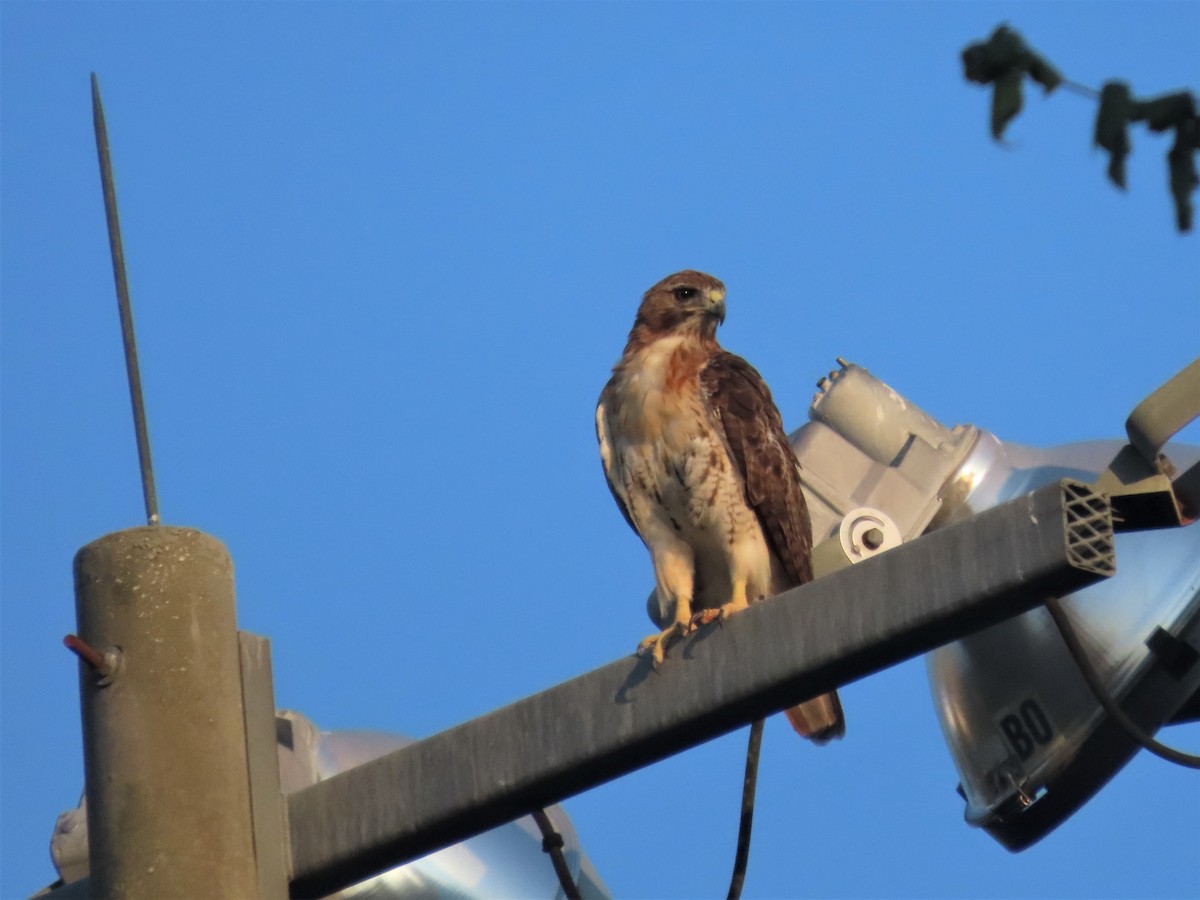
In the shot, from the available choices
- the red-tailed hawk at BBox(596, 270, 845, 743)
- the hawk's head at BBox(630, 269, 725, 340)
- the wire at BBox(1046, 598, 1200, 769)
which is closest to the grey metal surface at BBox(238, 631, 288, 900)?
the wire at BBox(1046, 598, 1200, 769)

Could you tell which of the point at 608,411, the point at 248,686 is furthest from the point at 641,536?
the point at 248,686

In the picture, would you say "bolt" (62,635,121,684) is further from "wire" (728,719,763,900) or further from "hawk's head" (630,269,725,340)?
"hawk's head" (630,269,725,340)

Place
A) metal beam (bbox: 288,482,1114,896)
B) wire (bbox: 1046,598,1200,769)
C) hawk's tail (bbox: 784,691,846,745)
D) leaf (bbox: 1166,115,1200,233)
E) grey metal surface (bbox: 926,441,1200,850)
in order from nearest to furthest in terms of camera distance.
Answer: leaf (bbox: 1166,115,1200,233) → metal beam (bbox: 288,482,1114,896) → wire (bbox: 1046,598,1200,769) → grey metal surface (bbox: 926,441,1200,850) → hawk's tail (bbox: 784,691,846,745)

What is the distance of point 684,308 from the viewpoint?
6.36 meters

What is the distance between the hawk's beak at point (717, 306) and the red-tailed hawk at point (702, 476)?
0.27 m

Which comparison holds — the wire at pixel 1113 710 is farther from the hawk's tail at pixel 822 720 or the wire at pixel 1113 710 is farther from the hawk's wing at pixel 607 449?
the hawk's wing at pixel 607 449

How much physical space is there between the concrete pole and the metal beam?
15 cm

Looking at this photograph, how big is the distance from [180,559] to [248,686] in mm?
231

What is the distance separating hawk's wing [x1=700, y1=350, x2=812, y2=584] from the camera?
5840 mm

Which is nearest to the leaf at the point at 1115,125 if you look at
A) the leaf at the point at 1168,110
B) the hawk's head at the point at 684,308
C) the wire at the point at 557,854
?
the leaf at the point at 1168,110

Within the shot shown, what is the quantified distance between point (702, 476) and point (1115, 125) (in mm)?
4144

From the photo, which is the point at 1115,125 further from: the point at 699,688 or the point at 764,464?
the point at 764,464

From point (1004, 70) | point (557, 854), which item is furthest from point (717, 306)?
point (1004, 70)

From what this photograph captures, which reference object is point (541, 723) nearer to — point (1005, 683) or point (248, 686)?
point (248, 686)
